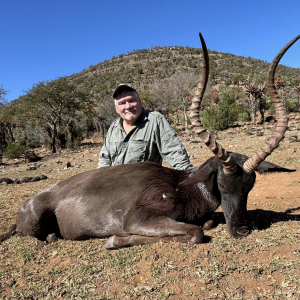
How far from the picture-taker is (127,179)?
3.68 meters

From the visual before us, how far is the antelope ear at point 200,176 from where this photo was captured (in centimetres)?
335

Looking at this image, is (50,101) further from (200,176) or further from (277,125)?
(277,125)

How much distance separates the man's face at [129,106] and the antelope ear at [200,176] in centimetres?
180

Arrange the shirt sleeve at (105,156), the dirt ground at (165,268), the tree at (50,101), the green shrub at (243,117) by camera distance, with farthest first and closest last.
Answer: the green shrub at (243,117)
the tree at (50,101)
the shirt sleeve at (105,156)
the dirt ground at (165,268)

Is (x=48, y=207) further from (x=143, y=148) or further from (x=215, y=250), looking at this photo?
(x=215, y=250)

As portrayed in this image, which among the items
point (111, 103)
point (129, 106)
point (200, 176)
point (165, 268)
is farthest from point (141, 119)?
point (111, 103)

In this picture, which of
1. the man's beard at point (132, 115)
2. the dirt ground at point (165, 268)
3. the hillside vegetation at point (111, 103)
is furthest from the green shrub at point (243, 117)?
the dirt ground at point (165, 268)

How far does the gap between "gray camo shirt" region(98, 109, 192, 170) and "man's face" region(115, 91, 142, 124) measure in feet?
0.53

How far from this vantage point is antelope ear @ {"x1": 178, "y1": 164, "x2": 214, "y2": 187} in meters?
3.35

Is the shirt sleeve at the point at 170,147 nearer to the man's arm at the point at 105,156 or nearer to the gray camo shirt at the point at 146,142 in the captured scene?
the gray camo shirt at the point at 146,142

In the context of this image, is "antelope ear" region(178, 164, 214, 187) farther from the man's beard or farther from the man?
the man's beard

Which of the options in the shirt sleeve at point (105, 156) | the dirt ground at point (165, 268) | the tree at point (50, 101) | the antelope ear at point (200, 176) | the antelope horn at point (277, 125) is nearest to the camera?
the dirt ground at point (165, 268)

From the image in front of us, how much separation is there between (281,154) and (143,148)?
273 inches

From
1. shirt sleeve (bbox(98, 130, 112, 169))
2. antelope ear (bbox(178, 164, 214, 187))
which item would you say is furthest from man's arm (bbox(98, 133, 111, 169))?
antelope ear (bbox(178, 164, 214, 187))
